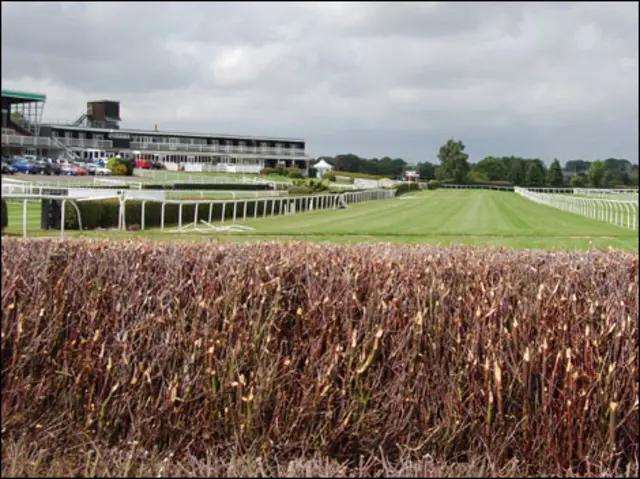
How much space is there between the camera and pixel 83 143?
2112 centimetres

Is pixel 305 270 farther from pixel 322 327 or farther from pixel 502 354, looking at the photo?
pixel 502 354

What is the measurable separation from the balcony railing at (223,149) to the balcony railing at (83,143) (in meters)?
4.16

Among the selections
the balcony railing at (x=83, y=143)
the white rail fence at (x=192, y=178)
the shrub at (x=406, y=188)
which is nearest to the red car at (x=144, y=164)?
the white rail fence at (x=192, y=178)

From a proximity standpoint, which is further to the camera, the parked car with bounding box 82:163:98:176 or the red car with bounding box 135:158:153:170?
the red car with bounding box 135:158:153:170

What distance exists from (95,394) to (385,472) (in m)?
1.31

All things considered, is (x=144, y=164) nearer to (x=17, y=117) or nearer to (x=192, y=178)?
(x=192, y=178)

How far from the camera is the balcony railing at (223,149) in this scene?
31.4 metres

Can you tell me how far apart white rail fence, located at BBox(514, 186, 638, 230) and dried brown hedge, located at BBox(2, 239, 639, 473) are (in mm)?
15544

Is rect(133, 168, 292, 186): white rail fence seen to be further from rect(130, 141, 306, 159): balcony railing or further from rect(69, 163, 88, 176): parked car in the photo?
rect(69, 163, 88, 176): parked car

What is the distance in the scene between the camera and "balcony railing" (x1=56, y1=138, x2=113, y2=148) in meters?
20.2

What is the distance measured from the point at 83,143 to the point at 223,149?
17935 millimetres

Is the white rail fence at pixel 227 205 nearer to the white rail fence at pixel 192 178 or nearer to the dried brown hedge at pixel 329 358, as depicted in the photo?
the dried brown hedge at pixel 329 358

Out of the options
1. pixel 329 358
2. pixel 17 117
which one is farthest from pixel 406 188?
pixel 329 358

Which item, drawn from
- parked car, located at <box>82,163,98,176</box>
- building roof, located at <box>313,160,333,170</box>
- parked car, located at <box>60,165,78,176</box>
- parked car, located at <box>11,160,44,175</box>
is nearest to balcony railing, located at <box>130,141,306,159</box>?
parked car, located at <box>82,163,98,176</box>
